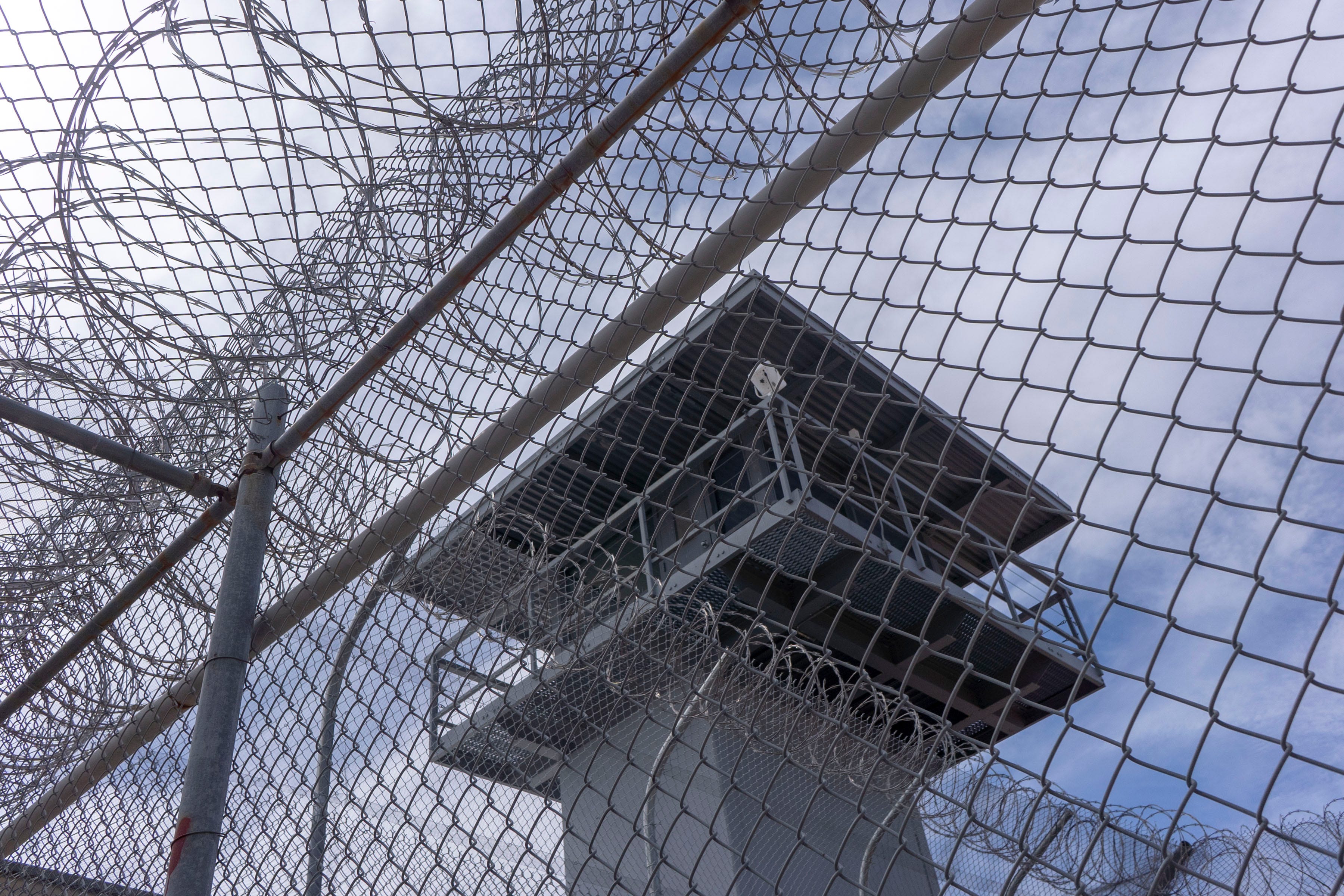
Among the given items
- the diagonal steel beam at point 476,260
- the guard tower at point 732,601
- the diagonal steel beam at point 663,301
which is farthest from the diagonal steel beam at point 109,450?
the guard tower at point 732,601

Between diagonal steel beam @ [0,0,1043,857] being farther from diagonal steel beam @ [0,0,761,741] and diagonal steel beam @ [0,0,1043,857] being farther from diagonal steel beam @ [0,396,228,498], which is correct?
diagonal steel beam @ [0,396,228,498]

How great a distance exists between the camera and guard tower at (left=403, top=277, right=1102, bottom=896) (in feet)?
6.00

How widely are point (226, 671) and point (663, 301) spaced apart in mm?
1151

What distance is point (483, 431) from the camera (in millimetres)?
2324

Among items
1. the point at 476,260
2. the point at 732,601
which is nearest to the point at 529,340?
the point at 476,260

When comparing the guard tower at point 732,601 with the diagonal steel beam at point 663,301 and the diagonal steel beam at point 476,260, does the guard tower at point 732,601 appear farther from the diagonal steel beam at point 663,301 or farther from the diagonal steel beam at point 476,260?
the diagonal steel beam at point 476,260

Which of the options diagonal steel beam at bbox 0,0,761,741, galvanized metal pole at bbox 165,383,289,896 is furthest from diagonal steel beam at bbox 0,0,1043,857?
galvanized metal pole at bbox 165,383,289,896

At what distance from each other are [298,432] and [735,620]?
7635 millimetres

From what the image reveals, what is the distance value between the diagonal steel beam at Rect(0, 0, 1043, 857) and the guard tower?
3.5 inches

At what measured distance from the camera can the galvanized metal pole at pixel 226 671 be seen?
6.19ft

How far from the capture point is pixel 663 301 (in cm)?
207

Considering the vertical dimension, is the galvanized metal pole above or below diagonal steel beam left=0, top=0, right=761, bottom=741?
below

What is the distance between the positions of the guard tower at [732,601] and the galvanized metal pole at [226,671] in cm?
35

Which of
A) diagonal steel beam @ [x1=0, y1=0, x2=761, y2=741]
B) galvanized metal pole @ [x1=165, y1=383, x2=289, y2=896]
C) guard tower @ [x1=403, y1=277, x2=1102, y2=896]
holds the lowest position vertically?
guard tower @ [x1=403, y1=277, x2=1102, y2=896]
